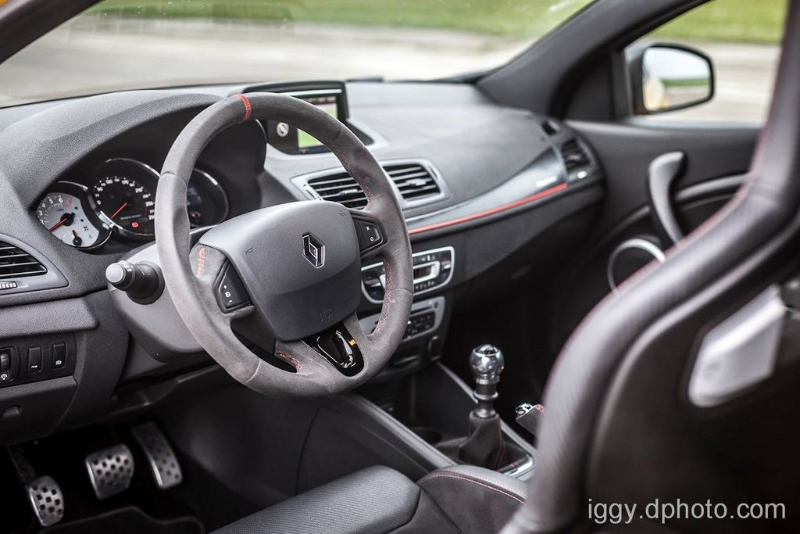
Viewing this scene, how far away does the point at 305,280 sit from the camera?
1.50 metres

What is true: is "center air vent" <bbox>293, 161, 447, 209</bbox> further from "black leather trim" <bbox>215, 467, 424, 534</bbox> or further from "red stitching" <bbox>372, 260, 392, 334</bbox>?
"black leather trim" <bbox>215, 467, 424, 534</bbox>

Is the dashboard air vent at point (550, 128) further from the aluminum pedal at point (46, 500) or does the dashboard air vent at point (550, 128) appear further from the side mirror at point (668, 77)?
the aluminum pedal at point (46, 500)

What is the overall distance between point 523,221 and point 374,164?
98 cm

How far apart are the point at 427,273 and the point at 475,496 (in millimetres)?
725

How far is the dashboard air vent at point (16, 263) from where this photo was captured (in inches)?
62.4

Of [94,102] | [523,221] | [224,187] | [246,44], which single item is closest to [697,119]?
[523,221]

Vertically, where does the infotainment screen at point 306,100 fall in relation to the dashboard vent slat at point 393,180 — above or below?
above

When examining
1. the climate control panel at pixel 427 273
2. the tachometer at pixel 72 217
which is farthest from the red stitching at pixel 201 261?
the climate control panel at pixel 427 273

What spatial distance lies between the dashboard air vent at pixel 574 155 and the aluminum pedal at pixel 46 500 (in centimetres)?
170

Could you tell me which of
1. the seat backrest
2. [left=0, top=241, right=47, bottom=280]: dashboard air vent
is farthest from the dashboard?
the seat backrest

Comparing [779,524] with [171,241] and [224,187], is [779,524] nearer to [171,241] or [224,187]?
[171,241]

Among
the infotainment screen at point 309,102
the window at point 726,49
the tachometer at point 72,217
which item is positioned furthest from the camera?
the window at point 726,49

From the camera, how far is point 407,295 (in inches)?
64.9

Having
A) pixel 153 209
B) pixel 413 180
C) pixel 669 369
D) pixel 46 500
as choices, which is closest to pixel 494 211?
pixel 413 180
